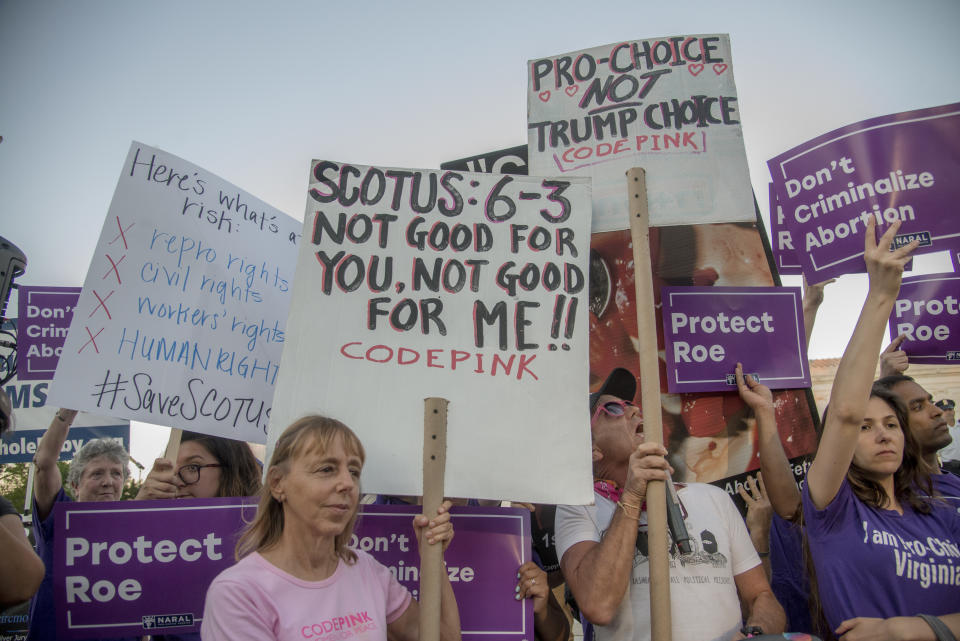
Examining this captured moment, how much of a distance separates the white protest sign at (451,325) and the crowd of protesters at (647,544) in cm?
21

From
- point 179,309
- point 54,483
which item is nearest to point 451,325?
point 179,309

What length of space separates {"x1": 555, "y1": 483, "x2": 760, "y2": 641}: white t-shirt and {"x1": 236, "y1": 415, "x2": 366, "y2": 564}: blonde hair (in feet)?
3.19

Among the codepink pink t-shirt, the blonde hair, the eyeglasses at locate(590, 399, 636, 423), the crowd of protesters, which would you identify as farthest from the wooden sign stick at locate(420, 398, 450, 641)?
the eyeglasses at locate(590, 399, 636, 423)

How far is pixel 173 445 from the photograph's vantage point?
3.18m

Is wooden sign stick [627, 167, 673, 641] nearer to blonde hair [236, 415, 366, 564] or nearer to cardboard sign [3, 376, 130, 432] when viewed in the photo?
blonde hair [236, 415, 366, 564]

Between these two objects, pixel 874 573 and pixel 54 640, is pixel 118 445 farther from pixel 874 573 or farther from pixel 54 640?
pixel 874 573

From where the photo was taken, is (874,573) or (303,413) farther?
(303,413)

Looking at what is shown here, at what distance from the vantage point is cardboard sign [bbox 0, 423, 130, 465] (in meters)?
5.75

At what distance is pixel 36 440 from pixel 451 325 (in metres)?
5.06

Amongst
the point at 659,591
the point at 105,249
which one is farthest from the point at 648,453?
the point at 105,249

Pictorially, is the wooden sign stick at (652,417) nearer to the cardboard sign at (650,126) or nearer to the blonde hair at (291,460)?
the cardboard sign at (650,126)

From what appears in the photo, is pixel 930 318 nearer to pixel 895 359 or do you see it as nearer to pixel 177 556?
pixel 895 359

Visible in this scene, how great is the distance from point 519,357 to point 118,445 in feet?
9.10

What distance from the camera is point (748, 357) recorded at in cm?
359
